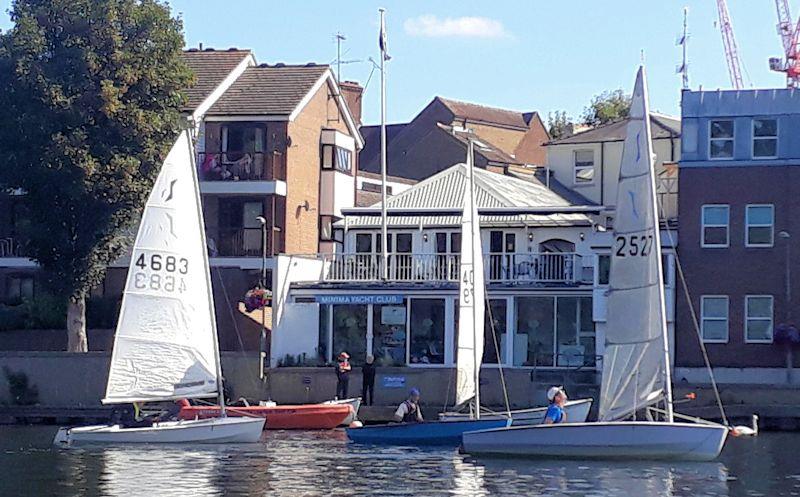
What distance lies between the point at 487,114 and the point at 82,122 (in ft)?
157

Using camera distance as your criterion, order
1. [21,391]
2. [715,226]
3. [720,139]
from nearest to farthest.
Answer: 1. [715,226]
2. [720,139]
3. [21,391]

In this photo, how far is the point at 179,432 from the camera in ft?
125

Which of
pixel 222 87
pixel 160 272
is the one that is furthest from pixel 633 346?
pixel 222 87

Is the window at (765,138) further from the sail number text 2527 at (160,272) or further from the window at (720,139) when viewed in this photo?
the sail number text 2527 at (160,272)

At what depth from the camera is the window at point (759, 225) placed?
4806 centimetres

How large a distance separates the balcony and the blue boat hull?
18.8m

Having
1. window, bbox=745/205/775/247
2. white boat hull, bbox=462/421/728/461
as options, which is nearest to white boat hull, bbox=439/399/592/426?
white boat hull, bbox=462/421/728/461

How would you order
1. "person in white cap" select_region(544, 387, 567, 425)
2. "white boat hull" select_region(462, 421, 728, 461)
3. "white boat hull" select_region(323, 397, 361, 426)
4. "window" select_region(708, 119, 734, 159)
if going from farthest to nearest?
1. "window" select_region(708, 119, 734, 159)
2. "white boat hull" select_region(323, 397, 361, 426)
3. "person in white cap" select_region(544, 387, 567, 425)
4. "white boat hull" select_region(462, 421, 728, 461)

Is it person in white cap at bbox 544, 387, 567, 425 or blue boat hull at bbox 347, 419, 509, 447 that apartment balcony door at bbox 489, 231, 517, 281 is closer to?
blue boat hull at bbox 347, 419, 509, 447

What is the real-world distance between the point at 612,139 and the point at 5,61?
1167 inches

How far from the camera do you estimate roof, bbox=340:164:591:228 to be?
55.8 m

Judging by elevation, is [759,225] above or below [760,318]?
above

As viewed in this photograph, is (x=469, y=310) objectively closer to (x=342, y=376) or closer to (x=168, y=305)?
(x=168, y=305)

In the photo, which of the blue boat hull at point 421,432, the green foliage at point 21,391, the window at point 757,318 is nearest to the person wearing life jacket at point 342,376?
the blue boat hull at point 421,432
